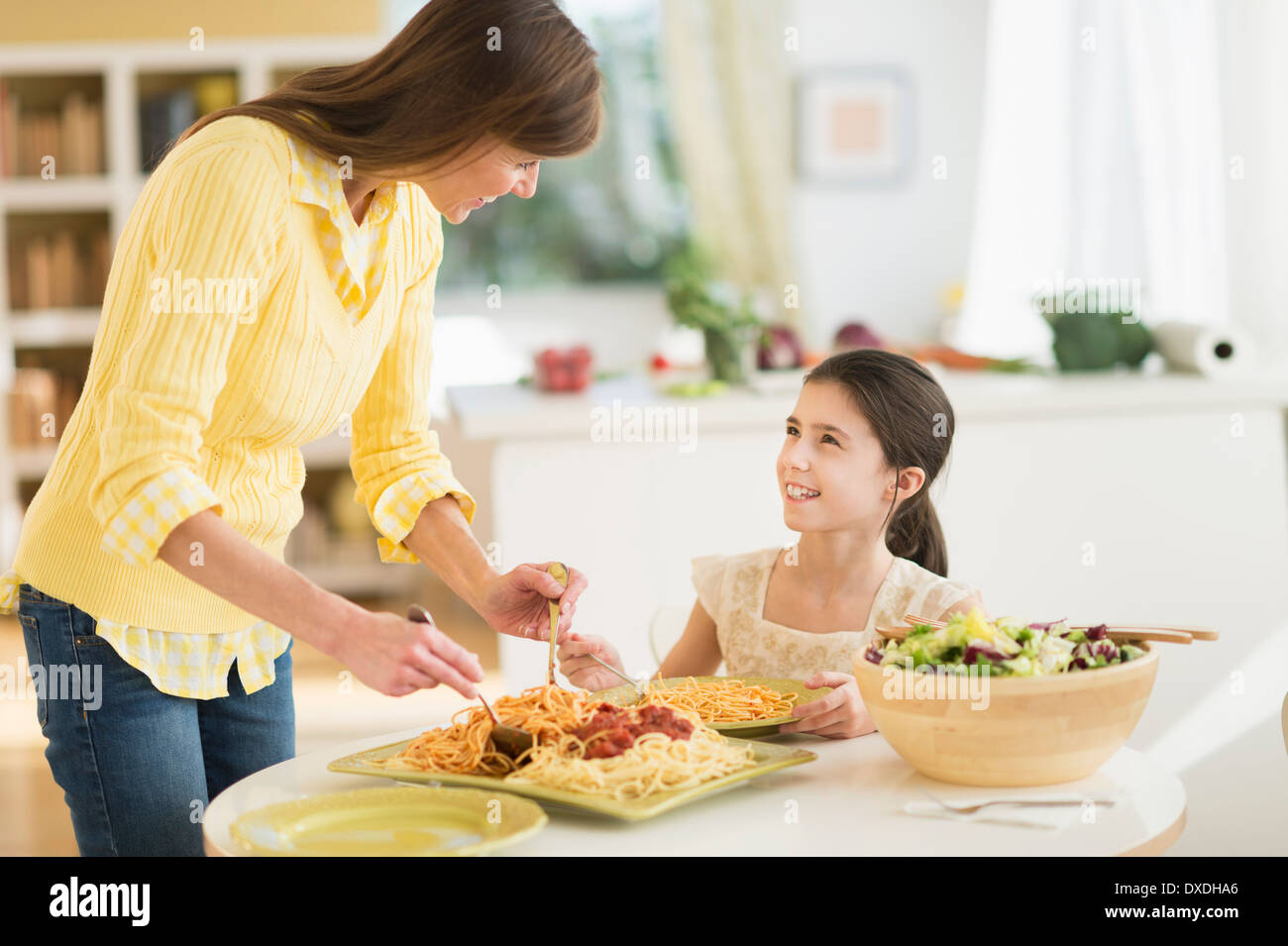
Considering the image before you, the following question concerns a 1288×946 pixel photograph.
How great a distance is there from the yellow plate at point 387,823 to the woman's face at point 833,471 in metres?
0.78

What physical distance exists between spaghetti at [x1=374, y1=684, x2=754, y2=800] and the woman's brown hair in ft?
1.83

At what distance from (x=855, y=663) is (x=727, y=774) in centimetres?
18

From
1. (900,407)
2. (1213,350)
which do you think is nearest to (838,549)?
(900,407)

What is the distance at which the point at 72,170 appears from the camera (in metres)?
5.31

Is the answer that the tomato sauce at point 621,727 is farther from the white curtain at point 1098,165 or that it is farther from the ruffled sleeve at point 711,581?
the white curtain at point 1098,165

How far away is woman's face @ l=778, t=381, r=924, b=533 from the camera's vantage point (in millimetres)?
1857

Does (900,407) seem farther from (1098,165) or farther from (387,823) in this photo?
(1098,165)

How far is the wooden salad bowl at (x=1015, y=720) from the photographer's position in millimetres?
1207

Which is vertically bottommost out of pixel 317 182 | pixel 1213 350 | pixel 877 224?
pixel 1213 350

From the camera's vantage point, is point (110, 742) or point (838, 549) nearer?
point (110, 742)

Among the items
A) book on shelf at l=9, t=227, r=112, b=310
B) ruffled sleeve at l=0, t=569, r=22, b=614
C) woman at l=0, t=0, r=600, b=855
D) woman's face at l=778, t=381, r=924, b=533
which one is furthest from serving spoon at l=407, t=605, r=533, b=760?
book on shelf at l=9, t=227, r=112, b=310

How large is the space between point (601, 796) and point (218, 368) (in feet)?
1.70
